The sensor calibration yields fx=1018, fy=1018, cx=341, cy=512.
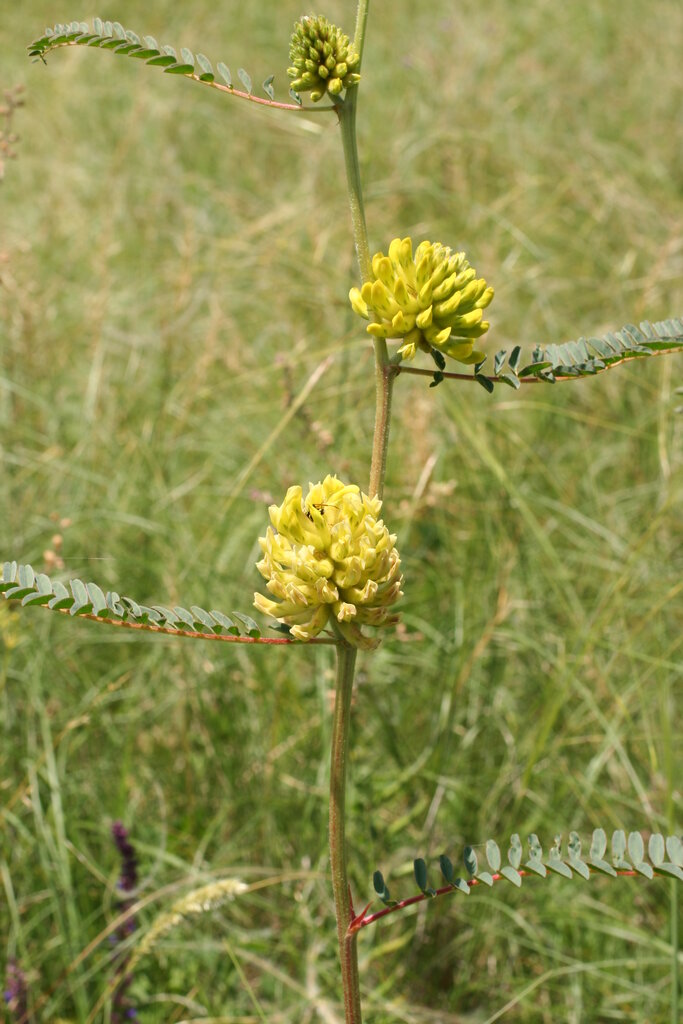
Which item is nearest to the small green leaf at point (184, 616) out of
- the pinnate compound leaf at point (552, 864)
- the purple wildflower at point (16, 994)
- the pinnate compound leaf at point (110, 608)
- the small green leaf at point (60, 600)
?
the pinnate compound leaf at point (110, 608)

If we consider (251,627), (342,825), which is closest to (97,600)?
(251,627)

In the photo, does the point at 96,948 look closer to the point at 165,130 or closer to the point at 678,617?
the point at 678,617

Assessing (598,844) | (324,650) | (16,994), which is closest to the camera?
(598,844)

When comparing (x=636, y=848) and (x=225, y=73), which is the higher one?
(x=225, y=73)

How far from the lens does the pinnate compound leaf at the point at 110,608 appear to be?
0.87 meters

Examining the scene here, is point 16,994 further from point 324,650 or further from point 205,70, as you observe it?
point 205,70

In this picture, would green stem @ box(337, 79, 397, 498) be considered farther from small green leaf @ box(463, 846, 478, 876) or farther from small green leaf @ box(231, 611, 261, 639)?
small green leaf @ box(463, 846, 478, 876)

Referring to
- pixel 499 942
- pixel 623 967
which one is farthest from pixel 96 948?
pixel 623 967

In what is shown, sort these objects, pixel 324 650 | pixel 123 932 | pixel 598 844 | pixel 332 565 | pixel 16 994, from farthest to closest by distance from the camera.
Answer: pixel 324 650 → pixel 123 932 → pixel 16 994 → pixel 598 844 → pixel 332 565

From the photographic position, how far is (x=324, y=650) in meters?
2.12

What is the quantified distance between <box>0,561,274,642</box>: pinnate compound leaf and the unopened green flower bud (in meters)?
0.45

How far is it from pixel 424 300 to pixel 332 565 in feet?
0.78

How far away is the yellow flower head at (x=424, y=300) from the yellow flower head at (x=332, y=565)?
14 cm

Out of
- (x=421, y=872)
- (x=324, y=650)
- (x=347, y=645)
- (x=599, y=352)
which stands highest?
(x=599, y=352)
